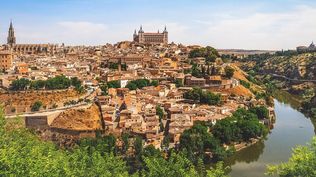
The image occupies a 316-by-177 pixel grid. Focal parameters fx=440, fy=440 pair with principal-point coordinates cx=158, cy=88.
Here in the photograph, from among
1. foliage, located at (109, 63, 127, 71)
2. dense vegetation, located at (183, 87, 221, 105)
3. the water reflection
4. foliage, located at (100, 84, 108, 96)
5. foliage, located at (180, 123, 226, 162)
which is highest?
foliage, located at (109, 63, 127, 71)

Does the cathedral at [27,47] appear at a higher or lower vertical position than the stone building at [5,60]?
higher

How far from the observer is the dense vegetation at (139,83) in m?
32.1

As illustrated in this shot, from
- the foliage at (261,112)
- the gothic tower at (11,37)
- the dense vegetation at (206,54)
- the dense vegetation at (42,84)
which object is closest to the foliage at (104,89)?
the dense vegetation at (42,84)

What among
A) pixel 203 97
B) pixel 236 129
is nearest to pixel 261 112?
pixel 203 97


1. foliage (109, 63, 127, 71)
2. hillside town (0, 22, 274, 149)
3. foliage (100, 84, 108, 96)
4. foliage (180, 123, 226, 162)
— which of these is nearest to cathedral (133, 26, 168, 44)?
hillside town (0, 22, 274, 149)

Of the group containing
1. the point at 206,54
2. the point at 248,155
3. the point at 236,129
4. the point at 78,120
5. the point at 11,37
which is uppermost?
the point at 11,37

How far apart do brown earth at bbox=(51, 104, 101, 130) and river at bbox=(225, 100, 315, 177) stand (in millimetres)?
7242

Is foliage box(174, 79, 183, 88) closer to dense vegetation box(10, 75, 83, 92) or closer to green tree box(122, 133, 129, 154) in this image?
dense vegetation box(10, 75, 83, 92)

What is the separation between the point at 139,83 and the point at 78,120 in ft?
34.9

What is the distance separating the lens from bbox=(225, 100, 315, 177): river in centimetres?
1923

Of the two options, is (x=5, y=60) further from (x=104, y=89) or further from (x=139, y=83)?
(x=139, y=83)

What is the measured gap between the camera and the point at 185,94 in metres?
30.4

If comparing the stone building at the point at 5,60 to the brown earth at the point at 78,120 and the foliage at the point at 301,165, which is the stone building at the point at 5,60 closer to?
the brown earth at the point at 78,120

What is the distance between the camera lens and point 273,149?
874 inches
